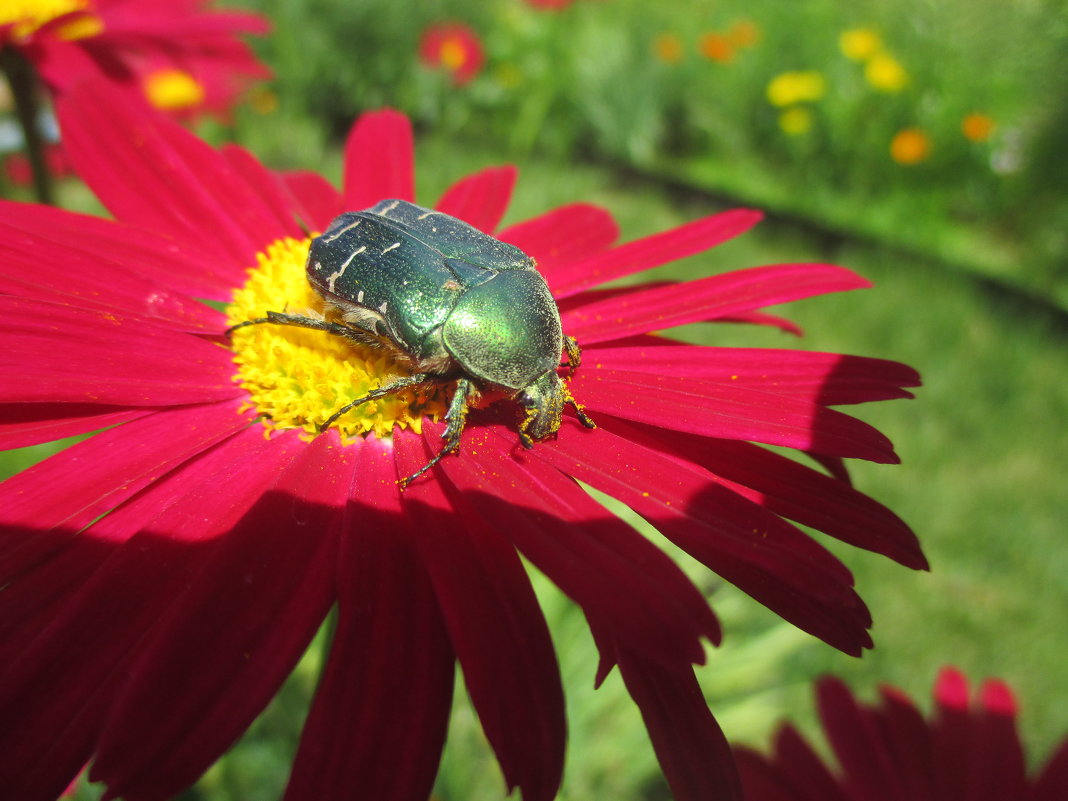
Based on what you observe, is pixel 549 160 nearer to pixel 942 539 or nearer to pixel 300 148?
pixel 300 148

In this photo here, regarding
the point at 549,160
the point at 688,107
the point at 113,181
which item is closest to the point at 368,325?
the point at 113,181

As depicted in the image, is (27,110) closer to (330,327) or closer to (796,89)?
(330,327)

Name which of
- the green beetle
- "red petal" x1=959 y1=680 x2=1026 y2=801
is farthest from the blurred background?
the green beetle

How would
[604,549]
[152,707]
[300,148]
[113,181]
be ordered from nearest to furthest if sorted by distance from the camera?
[152,707]
[604,549]
[113,181]
[300,148]

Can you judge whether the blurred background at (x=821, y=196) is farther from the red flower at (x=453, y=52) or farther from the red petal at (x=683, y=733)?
the red petal at (x=683, y=733)

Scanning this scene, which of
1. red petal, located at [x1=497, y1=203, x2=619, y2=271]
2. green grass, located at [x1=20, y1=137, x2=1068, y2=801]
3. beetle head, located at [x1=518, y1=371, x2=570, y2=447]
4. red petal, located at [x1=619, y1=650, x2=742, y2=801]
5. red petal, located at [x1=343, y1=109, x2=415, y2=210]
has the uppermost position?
red petal, located at [x1=343, y1=109, x2=415, y2=210]

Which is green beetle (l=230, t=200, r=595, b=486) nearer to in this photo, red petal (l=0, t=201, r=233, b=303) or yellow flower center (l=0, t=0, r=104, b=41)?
Result: red petal (l=0, t=201, r=233, b=303)

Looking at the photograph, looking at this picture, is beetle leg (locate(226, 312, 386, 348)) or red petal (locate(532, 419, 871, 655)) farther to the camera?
beetle leg (locate(226, 312, 386, 348))
